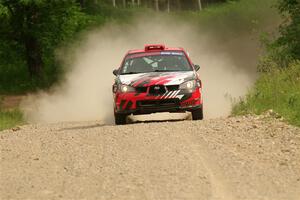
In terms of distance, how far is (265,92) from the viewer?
18328mm

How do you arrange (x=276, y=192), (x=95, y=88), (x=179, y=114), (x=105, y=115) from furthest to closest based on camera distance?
(x=95, y=88) → (x=105, y=115) → (x=179, y=114) → (x=276, y=192)

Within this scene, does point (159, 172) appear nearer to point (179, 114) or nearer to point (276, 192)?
point (276, 192)

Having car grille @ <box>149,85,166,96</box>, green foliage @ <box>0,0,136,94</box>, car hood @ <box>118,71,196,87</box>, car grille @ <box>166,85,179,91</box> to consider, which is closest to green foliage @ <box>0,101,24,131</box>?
car hood @ <box>118,71,196,87</box>

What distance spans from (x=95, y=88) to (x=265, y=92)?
42.2ft

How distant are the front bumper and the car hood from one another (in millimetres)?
226

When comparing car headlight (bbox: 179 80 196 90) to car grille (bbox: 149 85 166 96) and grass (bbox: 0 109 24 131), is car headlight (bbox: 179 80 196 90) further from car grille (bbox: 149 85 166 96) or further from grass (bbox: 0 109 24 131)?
grass (bbox: 0 109 24 131)

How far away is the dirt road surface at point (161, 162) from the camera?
8.91m

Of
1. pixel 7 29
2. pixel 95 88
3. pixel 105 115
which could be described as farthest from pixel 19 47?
pixel 105 115

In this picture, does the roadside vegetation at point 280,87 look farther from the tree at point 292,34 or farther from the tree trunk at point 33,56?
the tree trunk at point 33,56

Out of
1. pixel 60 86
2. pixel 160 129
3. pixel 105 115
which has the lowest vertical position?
pixel 60 86

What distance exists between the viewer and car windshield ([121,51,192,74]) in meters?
17.8

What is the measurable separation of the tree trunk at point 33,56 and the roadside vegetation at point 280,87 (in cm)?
1322

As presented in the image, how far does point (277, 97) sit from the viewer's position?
17.5 metres

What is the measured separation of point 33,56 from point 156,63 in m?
→ 19.5
